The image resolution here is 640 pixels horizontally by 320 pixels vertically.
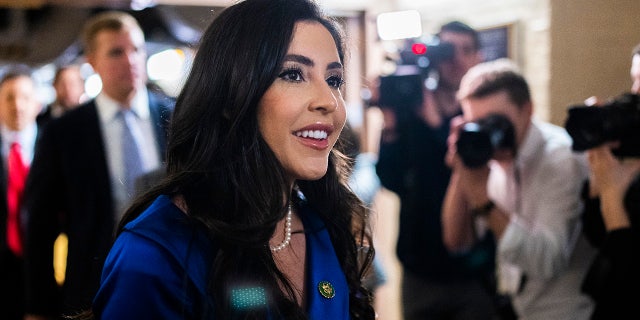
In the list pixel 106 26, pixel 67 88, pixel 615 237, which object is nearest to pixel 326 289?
pixel 615 237

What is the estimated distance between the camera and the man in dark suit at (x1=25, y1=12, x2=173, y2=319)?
2607mm

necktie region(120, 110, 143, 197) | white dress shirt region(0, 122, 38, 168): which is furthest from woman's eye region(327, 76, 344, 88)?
white dress shirt region(0, 122, 38, 168)

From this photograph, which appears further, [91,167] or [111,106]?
[111,106]

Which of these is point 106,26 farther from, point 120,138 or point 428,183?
point 428,183

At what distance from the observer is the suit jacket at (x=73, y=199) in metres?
2.60

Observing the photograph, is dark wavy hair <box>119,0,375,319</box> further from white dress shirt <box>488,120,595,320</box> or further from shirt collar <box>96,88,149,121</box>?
shirt collar <box>96,88,149,121</box>

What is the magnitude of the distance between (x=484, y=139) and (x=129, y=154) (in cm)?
134

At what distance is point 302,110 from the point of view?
4.15ft

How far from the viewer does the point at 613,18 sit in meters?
1.65

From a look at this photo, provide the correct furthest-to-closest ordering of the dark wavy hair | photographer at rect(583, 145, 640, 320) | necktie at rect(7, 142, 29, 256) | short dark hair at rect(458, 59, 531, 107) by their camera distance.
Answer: necktie at rect(7, 142, 29, 256)
short dark hair at rect(458, 59, 531, 107)
photographer at rect(583, 145, 640, 320)
the dark wavy hair

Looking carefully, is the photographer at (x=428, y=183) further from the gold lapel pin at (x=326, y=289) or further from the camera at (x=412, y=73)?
the gold lapel pin at (x=326, y=289)

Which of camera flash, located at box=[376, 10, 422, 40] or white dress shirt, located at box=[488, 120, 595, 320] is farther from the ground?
camera flash, located at box=[376, 10, 422, 40]

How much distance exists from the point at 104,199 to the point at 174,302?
161 cm

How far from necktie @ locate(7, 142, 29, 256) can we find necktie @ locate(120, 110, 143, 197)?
1.36 metres
